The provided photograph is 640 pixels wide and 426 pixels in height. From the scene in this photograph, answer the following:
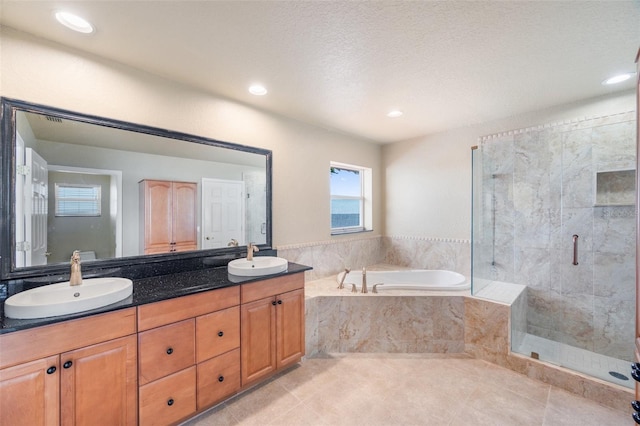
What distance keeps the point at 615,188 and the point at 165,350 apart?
12.9 feet

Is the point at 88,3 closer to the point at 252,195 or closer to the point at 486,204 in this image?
the point at 252,195

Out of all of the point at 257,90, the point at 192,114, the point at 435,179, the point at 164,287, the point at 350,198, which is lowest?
the point at 164,287

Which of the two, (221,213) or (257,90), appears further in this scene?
(221,213)

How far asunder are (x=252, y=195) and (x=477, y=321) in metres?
2.55

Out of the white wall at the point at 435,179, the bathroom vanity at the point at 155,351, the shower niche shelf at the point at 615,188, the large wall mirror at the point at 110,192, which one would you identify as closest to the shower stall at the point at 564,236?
the shower niche shelf at the point at 615,188

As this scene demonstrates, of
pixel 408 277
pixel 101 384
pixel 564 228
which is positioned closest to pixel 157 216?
pixel 101 384

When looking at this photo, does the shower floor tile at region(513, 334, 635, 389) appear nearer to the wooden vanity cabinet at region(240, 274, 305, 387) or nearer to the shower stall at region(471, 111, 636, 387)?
the shower stall at region(471, 111, 636, 387)

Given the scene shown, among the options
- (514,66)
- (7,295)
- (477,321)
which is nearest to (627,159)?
(514,66)

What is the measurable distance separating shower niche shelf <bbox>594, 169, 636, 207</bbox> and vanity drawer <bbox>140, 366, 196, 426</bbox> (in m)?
3.77

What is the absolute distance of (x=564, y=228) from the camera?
106 inches

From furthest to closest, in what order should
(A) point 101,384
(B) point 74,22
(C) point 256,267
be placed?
(C) point 256,267
(B) point 74,22
(A) point 101,384

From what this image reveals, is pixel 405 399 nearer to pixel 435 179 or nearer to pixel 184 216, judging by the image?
pixel 184 216

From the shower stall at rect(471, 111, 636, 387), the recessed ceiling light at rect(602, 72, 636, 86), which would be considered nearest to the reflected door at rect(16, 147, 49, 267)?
the shower stall at rect(471, 111, 636, 387)

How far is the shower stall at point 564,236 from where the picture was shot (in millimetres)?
2393
